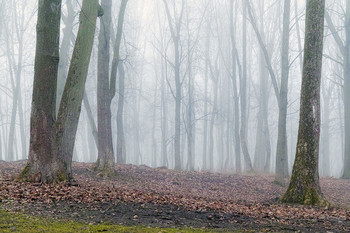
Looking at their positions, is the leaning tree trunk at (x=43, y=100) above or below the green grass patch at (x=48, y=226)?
above

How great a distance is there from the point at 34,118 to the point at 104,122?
509 centimetres

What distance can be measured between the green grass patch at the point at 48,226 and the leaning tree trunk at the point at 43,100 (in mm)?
2695

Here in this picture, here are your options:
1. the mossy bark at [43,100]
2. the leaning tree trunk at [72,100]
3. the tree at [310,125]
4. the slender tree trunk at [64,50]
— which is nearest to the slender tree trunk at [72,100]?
the leaning tree trunk at [72,100]

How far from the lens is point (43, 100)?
796 cm

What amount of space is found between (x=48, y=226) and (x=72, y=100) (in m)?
4.55

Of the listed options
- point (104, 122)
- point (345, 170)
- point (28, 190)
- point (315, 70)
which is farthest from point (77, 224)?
point (345, 170)

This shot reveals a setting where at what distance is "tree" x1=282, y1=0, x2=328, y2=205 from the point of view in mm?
8891

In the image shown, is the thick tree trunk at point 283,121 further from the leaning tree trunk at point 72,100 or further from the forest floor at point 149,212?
the leaning tree trunk at point 72,100

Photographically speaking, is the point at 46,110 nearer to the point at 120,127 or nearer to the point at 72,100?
the point at 72,100

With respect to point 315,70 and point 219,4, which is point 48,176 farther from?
point 219,4

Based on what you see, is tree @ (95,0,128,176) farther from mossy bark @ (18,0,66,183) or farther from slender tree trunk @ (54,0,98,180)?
mossy bark @ (18,0,66,183)

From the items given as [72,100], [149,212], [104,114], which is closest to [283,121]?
[104,114]

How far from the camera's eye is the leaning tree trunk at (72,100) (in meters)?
8.42

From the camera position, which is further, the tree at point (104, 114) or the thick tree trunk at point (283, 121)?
the thick tree trunk at point (283, 121)
